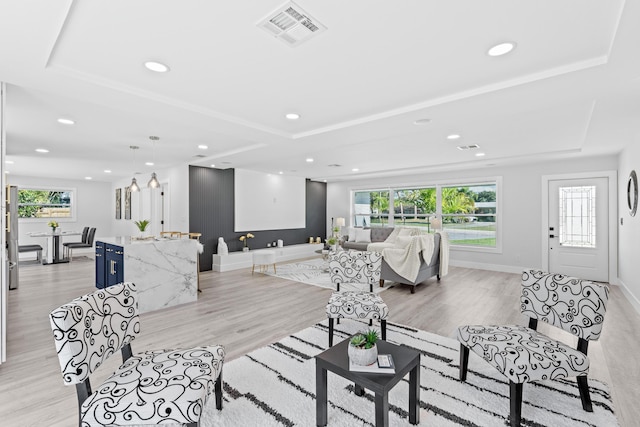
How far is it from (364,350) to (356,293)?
147 centimetres

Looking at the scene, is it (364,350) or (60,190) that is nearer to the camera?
(364,350)

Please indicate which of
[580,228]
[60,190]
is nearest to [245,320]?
[580,228]

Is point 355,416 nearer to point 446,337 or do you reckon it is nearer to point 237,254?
point 446,337

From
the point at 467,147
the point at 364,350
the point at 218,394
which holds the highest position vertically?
the point at 467,147

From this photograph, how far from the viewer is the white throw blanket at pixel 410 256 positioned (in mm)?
4938

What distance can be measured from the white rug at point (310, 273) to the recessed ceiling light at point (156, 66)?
402 cm

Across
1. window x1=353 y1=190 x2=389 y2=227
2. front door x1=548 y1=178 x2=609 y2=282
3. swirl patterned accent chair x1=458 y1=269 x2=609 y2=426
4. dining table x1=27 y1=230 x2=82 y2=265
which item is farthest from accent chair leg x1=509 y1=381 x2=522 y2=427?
dining table x1=27 y1=230 x2=82 y2=265

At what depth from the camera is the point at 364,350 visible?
1797 millimetres

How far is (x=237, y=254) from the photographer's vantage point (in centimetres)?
719

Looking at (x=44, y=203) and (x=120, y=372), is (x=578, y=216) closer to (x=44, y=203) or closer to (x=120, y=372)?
(x=120, y=372)

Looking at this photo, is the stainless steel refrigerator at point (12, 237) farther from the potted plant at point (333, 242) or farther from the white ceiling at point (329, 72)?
the potted plant at point (333, 242)

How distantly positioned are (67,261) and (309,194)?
6.86 meters

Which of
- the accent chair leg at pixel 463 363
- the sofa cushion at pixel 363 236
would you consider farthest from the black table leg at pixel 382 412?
the sofa cushion at pixel 363 236

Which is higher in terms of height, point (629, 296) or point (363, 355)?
point (363, 355)
